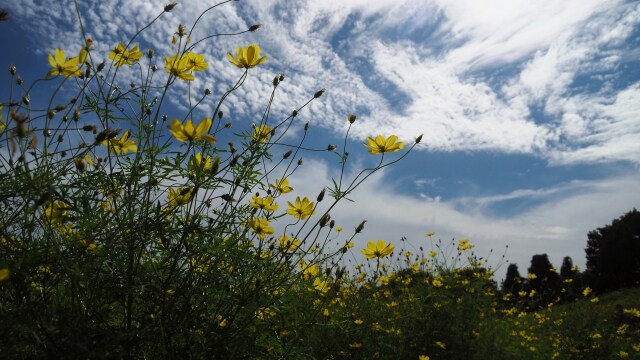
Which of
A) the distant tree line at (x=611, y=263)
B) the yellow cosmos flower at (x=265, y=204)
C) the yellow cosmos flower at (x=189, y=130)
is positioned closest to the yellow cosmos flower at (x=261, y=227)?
the yellow cosmos flower at (x=265, y=204)

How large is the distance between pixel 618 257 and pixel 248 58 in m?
23.6

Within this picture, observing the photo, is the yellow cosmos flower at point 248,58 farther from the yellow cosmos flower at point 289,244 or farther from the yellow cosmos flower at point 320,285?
the yellow cosmos flower at point 320,285

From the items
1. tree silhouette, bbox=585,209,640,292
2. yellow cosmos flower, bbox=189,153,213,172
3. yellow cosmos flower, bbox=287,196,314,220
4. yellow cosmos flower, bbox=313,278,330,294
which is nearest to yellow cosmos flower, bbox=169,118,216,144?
yellow cosmos flower, bbox=189,153,213,172

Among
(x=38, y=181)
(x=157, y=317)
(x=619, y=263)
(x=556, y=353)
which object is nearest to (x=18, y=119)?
(x=38, y=181)

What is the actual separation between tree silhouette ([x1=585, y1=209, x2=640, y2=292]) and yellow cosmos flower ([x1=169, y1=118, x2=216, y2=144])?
23.1m

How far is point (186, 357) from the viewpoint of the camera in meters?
1.33

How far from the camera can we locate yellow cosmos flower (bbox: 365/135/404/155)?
194 cm

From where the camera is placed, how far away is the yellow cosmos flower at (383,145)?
6.37 feet

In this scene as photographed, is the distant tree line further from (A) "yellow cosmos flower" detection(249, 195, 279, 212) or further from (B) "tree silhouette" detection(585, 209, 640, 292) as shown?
(A) "yellow cosmos flower" detection(249, 195, 279, 212)

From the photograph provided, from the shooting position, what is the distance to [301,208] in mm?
2084

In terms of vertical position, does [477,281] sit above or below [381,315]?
above

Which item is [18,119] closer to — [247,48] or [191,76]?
[191,76]

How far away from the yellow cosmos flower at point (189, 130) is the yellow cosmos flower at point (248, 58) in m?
0.47

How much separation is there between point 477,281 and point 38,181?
4.43m
